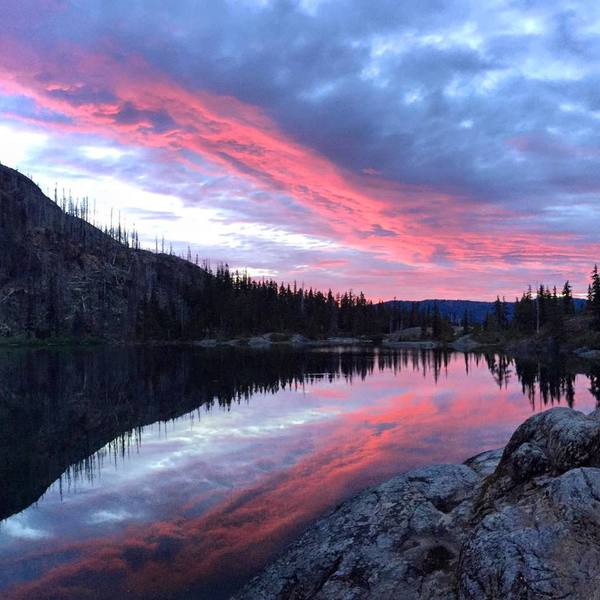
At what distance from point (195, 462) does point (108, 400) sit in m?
21.9

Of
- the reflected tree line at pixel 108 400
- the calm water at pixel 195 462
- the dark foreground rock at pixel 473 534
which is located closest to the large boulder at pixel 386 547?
the dark foreground rock at pixel 473 534

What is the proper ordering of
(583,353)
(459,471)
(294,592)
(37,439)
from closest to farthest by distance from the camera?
(294,592)
(459,471)
(37,439)
(583,353)

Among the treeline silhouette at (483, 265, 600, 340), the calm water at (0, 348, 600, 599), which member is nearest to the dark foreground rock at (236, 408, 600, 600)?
the calm water at (0, 348, 600, 599)

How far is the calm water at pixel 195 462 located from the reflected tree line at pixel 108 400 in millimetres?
175

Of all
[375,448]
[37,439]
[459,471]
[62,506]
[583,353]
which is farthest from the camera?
[583,353]

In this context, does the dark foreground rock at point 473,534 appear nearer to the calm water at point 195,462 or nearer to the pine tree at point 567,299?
the calm water at point 195,462

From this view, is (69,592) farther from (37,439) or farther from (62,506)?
(37,439)

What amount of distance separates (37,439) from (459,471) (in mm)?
24172

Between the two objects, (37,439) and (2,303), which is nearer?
(37,439)

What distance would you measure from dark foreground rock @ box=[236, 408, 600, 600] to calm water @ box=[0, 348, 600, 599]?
2.51m

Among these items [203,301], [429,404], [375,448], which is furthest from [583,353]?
[203,301]

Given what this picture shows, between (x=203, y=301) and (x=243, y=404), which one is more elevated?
(x=203, y=301)

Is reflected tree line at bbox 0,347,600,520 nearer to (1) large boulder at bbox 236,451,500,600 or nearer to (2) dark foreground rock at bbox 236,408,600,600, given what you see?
(1) large boulder at bbox 236,451,500,600

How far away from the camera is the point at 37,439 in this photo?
28.8 m
